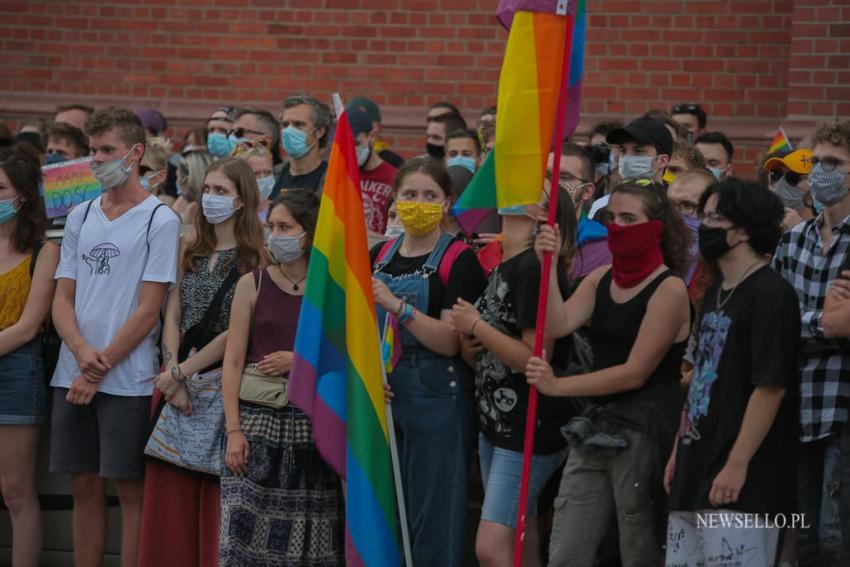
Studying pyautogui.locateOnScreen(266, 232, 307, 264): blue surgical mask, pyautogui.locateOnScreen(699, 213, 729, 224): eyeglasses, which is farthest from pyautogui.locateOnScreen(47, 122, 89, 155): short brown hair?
pyautogui.locateOnScreen(699, 213, 729, 224): eyeglasses

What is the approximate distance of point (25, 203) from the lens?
7637 millimetres

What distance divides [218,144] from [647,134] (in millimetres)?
3613

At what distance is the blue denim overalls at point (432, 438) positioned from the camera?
6.40 m

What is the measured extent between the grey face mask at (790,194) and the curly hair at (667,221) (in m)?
1.42

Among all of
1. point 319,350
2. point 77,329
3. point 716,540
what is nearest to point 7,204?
point 77,329

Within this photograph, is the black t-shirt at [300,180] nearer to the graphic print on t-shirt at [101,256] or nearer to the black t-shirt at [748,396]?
the graphic print on t-shirt at [101,256]

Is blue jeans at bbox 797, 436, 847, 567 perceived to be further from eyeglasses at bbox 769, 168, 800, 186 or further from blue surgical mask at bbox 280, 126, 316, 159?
blue surgical mask at bbox 280, 126, 316, 159

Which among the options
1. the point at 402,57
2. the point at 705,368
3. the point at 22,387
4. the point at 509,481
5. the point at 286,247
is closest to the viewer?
the point at 705,368

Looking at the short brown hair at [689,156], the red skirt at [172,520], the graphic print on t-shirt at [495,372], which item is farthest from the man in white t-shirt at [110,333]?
the short brown hair at [689,156]

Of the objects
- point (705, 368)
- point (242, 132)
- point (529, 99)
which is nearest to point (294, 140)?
point (242, 132)

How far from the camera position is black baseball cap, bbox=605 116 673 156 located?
7.05 meters

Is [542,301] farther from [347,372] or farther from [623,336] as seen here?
[347,372]

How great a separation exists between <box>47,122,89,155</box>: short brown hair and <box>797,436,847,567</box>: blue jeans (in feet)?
17.5

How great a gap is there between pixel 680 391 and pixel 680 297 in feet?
1.35
